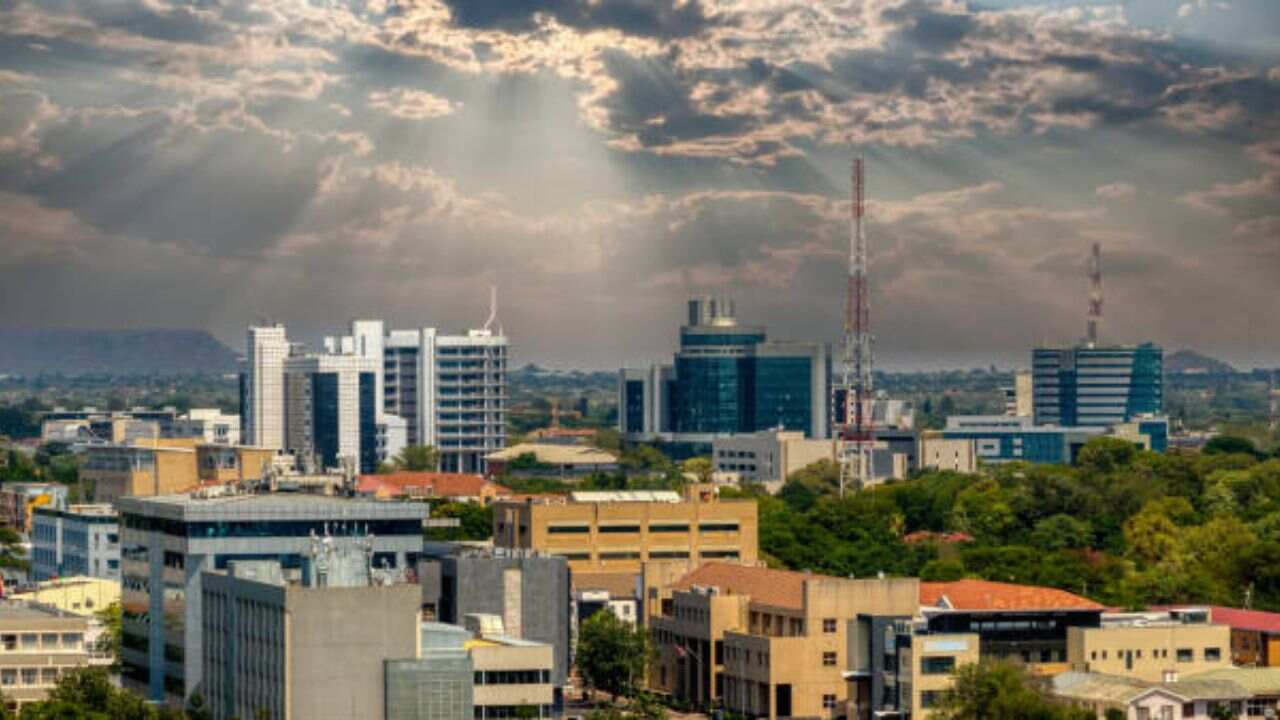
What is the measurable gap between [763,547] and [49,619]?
169 ft

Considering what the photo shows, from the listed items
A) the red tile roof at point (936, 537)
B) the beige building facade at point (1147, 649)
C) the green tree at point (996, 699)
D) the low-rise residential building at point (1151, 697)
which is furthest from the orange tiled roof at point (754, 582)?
the red tile roof at point (936, 537)

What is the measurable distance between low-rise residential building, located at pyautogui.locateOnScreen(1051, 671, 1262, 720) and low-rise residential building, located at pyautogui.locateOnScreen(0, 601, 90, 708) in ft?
89.3

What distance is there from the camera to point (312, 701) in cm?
7081

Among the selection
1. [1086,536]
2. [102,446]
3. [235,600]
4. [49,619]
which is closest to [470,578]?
[49,619]

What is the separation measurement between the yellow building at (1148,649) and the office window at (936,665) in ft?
16.3

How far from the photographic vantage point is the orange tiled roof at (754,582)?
9894cm

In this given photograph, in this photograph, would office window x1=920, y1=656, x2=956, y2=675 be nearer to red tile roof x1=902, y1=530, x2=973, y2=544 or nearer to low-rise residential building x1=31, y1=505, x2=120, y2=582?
low-rise residential building x1=31, y1=505, x2=120, y2=582

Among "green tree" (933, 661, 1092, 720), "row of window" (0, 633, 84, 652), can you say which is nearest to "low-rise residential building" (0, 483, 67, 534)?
"row of window" (0, 633, 84, 652)

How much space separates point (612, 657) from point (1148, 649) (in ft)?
61.2

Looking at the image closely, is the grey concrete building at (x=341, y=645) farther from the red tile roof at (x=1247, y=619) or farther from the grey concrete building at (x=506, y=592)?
the red tile roof at (x=1247, y=619)

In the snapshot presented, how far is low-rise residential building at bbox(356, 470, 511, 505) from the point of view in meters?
167

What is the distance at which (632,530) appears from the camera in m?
123

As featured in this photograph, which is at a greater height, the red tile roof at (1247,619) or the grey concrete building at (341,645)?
the grey concrete building at (341,645)

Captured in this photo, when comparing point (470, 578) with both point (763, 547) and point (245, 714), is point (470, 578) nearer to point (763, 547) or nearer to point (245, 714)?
point (245, 714)
